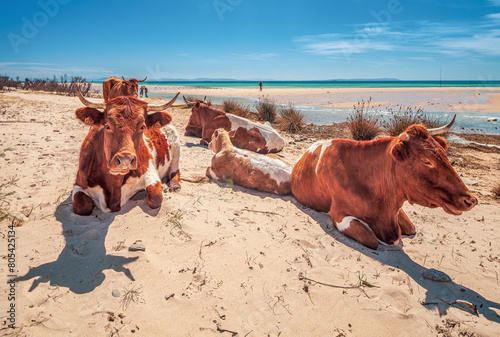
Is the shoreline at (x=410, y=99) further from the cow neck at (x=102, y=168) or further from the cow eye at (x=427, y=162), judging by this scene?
the cow neck at (x=102, y=168)

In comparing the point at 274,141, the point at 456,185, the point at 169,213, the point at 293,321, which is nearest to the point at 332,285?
the point at 293,321

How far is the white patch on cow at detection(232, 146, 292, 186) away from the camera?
217 inches

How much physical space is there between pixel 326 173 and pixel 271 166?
5.42ft

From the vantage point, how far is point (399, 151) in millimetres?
3361

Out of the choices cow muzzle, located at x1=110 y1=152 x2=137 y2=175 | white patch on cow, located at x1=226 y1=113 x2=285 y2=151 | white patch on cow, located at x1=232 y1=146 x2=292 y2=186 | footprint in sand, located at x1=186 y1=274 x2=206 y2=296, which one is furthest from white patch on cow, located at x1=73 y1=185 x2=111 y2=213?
white patch on cow, located at x1=226 y1=113 x2=285 y2=151

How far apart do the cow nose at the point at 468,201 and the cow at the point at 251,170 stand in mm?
2848

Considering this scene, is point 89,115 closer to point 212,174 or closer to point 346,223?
point 212,174

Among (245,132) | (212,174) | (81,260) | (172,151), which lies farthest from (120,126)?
(245,132)

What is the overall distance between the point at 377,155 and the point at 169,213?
289 cm

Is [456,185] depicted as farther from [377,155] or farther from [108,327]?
[108,327]

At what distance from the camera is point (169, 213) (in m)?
4.09

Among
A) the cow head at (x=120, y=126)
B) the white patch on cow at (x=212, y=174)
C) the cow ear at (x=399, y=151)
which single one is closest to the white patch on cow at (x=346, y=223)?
the cow ear at (x=399, y=151)

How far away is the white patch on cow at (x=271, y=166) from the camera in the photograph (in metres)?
5.50

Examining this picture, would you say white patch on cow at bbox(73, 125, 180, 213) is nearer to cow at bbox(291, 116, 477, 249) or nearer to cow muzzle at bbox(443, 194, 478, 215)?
cow at bbox(291, 116, 477, 249)
